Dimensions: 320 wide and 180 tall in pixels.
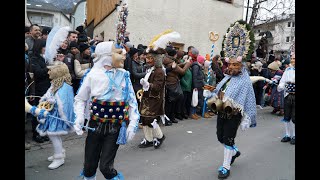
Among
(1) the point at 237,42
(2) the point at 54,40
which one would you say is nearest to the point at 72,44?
(2) the point at 54,40

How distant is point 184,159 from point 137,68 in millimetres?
2978

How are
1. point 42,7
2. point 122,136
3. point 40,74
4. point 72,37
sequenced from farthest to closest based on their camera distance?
point 42,7 < point 72,37 < point 40,74 < point 122,136

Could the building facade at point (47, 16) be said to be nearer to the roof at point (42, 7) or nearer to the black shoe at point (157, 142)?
the roof at point (42, 7)

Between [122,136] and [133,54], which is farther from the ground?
[133,54]

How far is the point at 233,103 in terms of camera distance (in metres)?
4.64

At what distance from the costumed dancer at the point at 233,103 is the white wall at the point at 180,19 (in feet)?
25.3

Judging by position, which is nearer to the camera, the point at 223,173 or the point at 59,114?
the point at 223,173

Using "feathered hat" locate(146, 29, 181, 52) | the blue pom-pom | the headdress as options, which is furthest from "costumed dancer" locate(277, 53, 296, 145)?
the blue pom-pom

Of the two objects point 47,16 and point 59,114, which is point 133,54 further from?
point 47,16

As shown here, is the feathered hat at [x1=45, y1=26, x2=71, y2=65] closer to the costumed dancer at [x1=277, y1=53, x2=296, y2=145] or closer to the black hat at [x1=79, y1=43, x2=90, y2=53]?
the black hat at [x1=79, y1=43, x2=90, y2=53]

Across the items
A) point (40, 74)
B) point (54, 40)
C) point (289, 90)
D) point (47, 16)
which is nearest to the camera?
point (54, 40)

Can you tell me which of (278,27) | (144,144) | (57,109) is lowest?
(144,144)

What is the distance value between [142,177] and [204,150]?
73.4 inches
